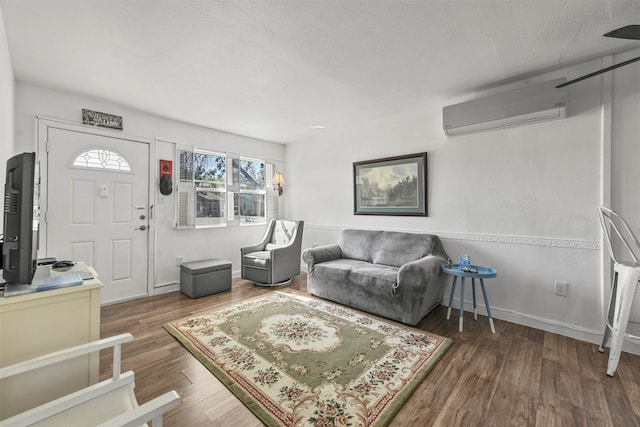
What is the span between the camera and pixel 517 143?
2.74 meters

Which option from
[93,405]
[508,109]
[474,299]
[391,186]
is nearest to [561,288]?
[474,299]

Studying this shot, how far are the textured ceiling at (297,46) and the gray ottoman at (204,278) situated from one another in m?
2.09

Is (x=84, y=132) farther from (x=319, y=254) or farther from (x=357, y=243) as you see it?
(x=357, y=243)

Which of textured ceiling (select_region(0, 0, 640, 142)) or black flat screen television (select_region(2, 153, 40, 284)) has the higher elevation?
textured ceiling (select_region(0, 0, 640, 142))

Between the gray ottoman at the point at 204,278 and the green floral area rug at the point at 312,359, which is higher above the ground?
the gray ottoman at the point at 204,278

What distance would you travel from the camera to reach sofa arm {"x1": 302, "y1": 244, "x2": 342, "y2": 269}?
11.6 feet

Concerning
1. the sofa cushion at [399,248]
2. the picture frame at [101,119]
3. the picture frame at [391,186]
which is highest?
the picture frame at [101,119]

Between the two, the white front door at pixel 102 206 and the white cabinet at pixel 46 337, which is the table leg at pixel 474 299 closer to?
the white cabinet at pixel 46 337

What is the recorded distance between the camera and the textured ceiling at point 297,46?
5.70ft

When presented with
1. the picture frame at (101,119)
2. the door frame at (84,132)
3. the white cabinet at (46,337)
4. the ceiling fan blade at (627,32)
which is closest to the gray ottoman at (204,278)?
the door frame at (84,132)

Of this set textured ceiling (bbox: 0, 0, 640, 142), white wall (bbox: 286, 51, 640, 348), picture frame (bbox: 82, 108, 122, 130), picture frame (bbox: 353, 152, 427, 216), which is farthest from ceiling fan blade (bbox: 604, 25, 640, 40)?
picture frame (bbox: 82, 108, 122, 130)

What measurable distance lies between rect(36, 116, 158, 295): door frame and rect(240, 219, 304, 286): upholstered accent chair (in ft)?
4.06

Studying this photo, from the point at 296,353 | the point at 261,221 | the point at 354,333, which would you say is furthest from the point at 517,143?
the point at 261,221

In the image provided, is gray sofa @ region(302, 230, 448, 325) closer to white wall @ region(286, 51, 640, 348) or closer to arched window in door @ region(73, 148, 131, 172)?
white wall @ region(286, 51, 640, 348)
